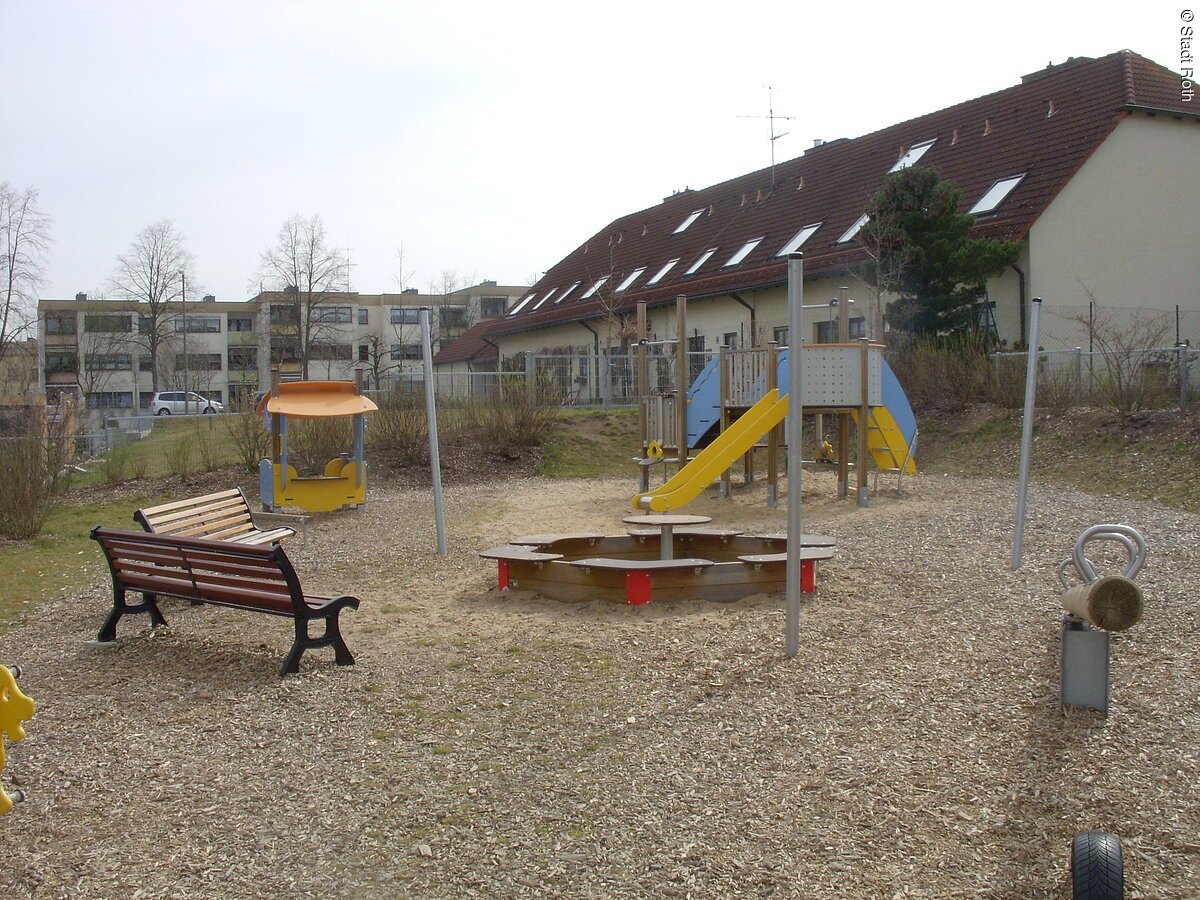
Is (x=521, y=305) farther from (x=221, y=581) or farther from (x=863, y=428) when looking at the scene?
(x=221, y=581)

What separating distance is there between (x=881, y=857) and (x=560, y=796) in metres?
1.26

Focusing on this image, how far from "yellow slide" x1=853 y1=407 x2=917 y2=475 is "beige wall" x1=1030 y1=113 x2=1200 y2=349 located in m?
7.89

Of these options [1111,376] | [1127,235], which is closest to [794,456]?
[1111,376]

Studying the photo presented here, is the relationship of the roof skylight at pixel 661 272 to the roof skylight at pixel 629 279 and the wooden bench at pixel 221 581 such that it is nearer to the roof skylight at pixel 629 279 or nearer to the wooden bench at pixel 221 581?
the roof skylight at pixel 629 279

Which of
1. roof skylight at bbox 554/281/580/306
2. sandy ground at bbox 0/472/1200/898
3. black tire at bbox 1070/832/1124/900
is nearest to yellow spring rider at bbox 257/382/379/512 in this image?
sandy ground at bbox 0/472/1200/898

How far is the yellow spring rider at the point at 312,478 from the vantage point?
14.2 m

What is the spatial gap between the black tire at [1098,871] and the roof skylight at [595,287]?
1296 inches

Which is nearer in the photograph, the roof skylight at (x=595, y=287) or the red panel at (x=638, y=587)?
the red panel at (x=638, y=587)

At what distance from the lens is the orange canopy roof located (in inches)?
557

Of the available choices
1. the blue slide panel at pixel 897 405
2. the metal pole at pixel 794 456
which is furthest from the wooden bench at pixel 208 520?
the blue slide panel at pixel 897 405

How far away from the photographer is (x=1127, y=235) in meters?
22.0

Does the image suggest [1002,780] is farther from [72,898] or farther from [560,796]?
[72,898]

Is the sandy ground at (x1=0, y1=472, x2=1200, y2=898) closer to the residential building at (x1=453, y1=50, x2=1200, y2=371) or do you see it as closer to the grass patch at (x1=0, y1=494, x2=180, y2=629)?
the grass patch at (x1=0, y1=494, x2=180, y2=629)

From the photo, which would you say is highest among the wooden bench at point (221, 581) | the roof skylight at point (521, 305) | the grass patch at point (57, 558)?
the roof skylight at point (521, 305)
